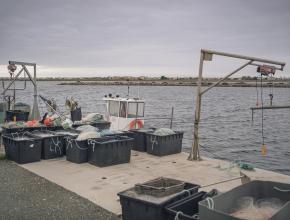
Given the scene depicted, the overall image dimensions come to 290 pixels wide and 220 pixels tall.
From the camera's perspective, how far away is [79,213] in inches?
282

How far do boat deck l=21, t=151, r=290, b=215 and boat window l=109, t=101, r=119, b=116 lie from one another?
13.0 feet

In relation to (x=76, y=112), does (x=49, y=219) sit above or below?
below

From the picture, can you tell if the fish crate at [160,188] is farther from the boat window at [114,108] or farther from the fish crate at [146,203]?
the boat window at [114,108]

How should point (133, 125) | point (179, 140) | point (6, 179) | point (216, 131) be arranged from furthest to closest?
point (216, 131) < point (133, 125) < point (179, 140) < point (6, 179)

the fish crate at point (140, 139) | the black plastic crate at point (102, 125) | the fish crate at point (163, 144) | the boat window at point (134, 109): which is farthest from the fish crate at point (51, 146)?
the boat window at point (134, 109)

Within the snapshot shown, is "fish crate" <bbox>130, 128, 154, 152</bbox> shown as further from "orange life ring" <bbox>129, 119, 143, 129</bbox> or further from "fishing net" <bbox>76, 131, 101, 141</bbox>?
"fishing net" <bbox>76, 131, 101, 141</bbox>

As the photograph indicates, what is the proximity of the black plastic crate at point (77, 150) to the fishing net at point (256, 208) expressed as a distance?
19.7 feet

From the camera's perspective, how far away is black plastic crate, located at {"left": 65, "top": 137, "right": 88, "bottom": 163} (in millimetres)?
11070

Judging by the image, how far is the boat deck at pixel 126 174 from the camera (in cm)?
867

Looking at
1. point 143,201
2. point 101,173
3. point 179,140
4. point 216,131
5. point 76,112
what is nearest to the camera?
point 143,201

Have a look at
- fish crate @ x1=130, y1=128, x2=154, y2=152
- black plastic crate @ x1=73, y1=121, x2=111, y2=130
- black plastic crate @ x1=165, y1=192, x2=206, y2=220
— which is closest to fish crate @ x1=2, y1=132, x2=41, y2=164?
fish crate @ x1=130, y1=128, x2=154, y2=152

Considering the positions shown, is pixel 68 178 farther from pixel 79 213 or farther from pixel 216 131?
pixel 216 131

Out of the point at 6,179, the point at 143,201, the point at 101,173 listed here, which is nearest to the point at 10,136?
the point at 6,179

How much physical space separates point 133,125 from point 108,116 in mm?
1464
